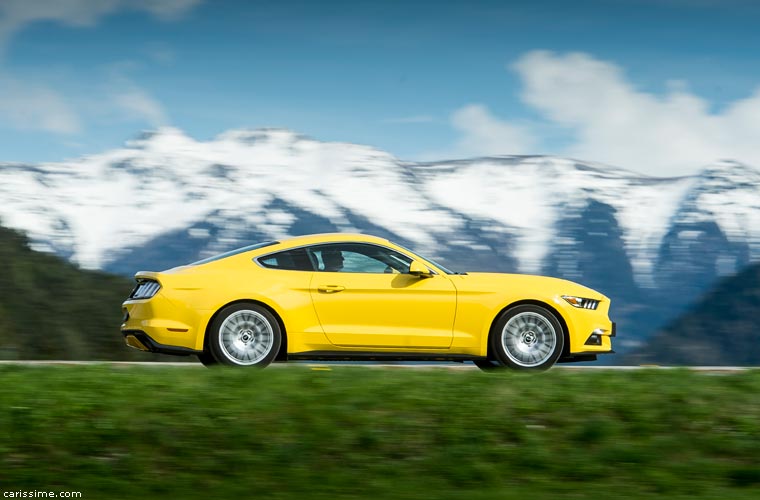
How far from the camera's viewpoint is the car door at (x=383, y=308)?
970 cm

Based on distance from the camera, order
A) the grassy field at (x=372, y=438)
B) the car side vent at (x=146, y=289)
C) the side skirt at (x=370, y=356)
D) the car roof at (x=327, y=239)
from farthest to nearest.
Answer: the car roof at (x=327, y=239)
the side skirt at (x=370, y=356)
the car side vent at (x=146, y=289)
the grassy field at (x=372, y=438)

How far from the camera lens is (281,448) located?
21.7 feet

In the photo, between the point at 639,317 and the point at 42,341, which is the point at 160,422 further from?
the point at 639,317

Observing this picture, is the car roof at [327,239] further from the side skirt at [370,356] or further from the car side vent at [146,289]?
the car side vent at [146,289]

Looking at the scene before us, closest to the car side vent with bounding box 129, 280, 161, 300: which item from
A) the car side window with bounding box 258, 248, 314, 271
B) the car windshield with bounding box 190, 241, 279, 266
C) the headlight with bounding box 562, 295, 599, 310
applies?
the car windshield with bounding box 190, 241, 279, 266

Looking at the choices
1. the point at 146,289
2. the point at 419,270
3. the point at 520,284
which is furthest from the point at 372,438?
the point at 146,289

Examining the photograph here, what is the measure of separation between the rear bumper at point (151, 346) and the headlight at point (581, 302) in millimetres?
3675

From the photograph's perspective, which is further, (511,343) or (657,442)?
(511,343)

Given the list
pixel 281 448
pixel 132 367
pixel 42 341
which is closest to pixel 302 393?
pixel 281 448

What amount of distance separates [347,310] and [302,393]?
2.36 metres

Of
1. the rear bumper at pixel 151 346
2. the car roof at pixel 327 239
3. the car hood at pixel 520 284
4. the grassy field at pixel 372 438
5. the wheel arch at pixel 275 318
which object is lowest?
the grassy field at pixel 372 438

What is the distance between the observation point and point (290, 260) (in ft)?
32.5

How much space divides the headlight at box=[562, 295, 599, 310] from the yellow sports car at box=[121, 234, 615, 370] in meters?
0.01

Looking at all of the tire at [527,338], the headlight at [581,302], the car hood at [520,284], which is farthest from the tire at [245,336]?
the headlight at [581,302]
